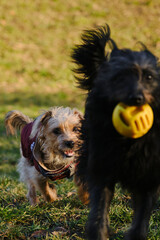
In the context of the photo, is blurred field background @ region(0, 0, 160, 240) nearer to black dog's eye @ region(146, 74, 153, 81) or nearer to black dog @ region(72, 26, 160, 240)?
black dog @ region(72, 26, 160, 240)

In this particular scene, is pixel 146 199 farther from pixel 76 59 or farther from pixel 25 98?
pixel 25 98

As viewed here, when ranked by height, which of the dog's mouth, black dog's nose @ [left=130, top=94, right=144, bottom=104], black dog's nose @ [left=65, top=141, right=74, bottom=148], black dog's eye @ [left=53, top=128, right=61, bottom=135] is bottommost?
the dog's mouth

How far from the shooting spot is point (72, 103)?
1162cm

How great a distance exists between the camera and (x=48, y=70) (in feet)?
46.4

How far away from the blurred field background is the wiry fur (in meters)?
0.24

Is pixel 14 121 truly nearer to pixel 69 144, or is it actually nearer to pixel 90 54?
pixel 69 144

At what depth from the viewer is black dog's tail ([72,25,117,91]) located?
3.26 m

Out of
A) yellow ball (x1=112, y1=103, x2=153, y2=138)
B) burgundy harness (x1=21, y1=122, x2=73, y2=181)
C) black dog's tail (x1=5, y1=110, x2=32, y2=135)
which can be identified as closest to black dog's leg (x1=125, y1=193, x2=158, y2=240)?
yellow ball (x1=112, y1=103, x2=153, y2=138)

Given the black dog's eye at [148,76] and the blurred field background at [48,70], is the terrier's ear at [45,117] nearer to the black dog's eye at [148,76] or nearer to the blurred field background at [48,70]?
the blurred field background at [48,70]

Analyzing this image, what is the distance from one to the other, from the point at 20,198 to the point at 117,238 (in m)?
1.70

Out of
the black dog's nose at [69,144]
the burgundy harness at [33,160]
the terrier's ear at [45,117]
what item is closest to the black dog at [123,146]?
the burgundy harness at [33,160]

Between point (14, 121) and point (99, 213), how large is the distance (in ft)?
9.02

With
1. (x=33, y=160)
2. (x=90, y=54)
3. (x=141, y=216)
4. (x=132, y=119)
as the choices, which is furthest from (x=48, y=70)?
(x=132, y=119)

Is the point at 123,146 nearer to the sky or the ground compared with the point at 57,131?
nearer to the sky
